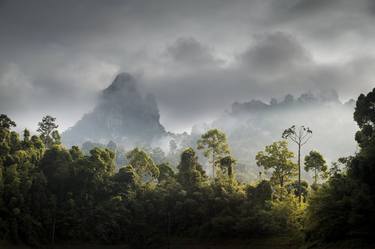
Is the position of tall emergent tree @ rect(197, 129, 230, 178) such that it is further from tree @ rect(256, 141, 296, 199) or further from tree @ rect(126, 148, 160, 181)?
tree @ rect(126, 148, 160, 181)

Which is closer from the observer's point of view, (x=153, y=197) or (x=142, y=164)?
(x=153, y=197)

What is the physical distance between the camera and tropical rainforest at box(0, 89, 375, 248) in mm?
36156

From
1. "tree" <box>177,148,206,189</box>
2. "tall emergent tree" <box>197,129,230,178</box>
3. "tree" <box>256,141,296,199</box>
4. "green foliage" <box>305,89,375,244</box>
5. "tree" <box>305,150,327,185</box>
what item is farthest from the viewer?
"tall emergent tree" <box>197,129,230,178</box>

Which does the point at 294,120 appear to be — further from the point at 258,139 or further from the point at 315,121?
the point at 258,139

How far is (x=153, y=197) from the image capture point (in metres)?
44.6

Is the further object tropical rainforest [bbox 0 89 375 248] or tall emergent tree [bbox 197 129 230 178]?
tall emergent tree [bbox 197 129 230 178]

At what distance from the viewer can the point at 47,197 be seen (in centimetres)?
4228

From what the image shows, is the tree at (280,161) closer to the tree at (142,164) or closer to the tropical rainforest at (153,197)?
the tropical rainforest at (153,197)

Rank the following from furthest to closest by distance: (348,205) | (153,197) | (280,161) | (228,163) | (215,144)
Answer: (215,144), (228,163), (153,197), (280,161), (348,205)

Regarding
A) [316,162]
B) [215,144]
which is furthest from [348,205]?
[215,144]

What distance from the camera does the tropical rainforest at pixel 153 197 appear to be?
3616cm

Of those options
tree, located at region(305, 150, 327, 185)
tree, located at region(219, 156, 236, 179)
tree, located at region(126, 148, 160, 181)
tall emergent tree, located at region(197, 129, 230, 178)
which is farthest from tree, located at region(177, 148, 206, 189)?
tree, located at region(305, 150, 327, 185)

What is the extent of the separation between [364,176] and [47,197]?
2923 cm

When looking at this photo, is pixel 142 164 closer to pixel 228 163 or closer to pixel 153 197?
pixel 153 197
